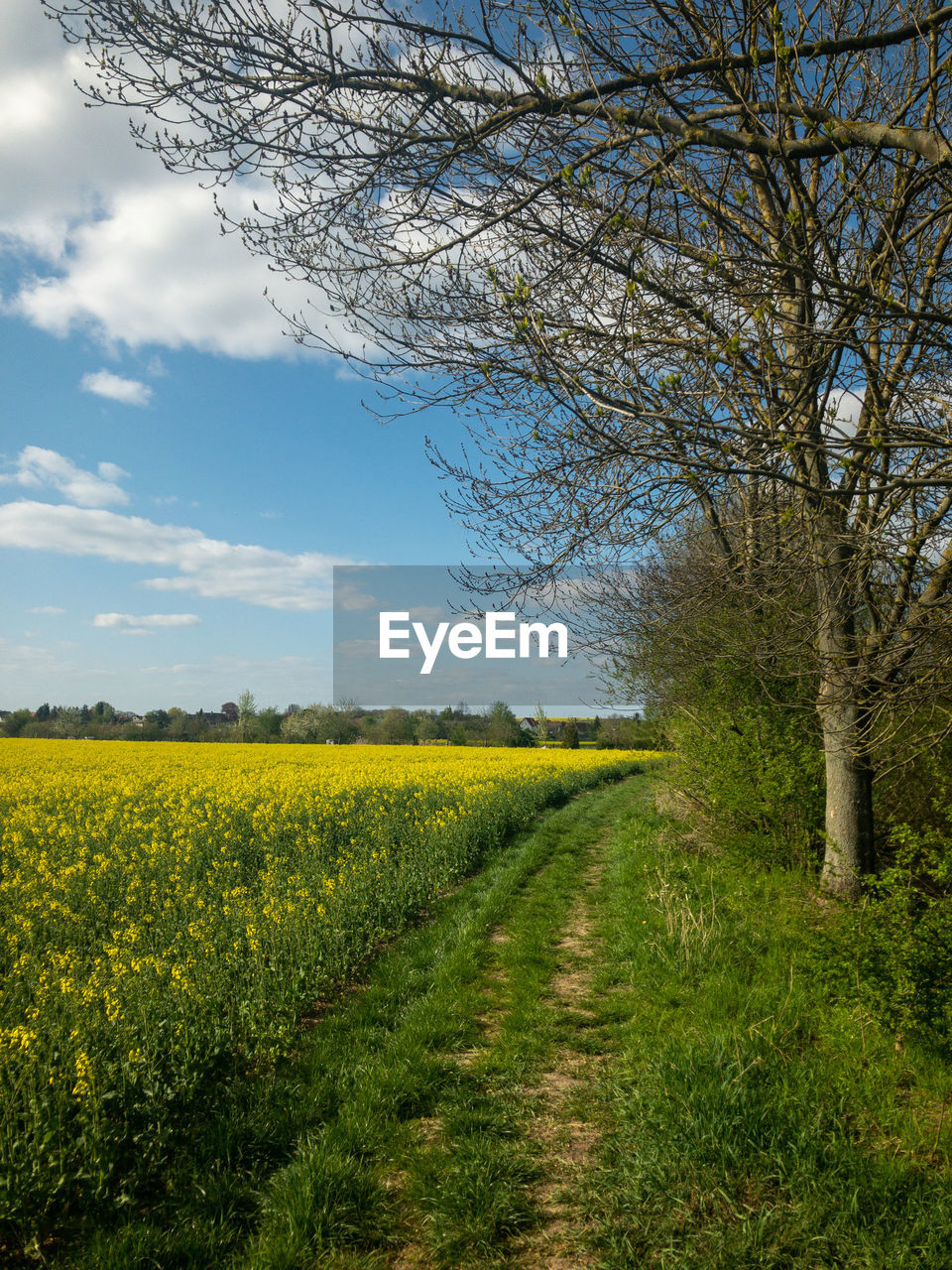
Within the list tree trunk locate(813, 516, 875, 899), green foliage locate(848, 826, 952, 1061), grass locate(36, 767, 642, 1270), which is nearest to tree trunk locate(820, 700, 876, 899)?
tree trunk locate(813, 516, 875, 899)

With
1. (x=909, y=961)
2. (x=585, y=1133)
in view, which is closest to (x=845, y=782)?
(x=909, y=961)

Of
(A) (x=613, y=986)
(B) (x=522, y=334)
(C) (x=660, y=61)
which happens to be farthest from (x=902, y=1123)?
(C) (x=660, y=61)

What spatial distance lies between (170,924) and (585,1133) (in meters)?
4.99

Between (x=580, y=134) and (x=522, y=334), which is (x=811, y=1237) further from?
(x=580, y=134)

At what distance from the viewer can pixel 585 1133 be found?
3818mm

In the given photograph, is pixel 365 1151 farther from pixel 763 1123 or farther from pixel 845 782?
pixel 845 782

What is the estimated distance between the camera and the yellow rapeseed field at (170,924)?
3.72 meters

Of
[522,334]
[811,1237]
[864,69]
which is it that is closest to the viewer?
[811,1237]

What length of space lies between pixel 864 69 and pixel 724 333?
2612 millimetres

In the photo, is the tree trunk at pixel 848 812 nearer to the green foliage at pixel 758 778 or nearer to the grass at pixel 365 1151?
the green foliage at pixel 758 778

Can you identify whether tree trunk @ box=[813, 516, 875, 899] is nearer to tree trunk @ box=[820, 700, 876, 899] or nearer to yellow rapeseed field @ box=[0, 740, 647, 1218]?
tree trunk @ box=[820, 700, 876, 899]

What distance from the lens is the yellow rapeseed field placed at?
3719mm

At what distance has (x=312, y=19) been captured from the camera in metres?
3.57

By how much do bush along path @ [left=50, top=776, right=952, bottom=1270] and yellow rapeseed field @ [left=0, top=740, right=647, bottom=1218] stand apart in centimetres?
38
